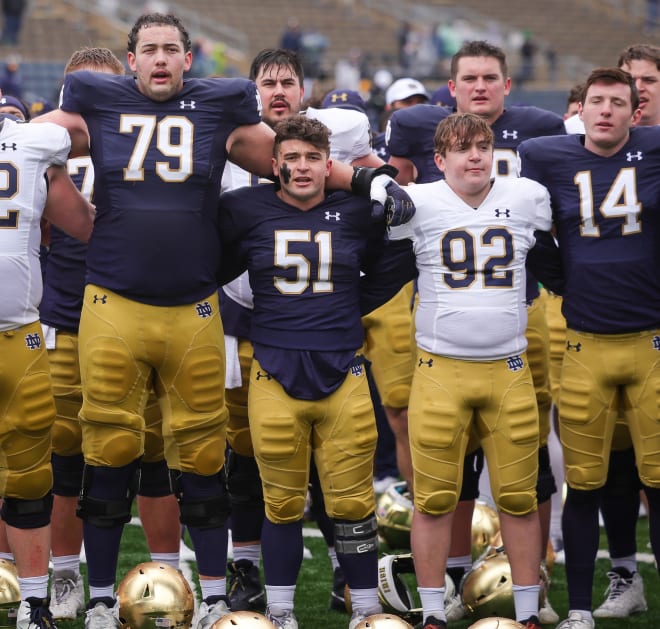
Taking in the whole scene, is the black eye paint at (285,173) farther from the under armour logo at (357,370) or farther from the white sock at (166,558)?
the white sock at (166,558)

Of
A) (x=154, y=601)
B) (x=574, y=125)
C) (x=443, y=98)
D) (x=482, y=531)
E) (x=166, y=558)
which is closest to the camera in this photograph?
(x=154, y=601)

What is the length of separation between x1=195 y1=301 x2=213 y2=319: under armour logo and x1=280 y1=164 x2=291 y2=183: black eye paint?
1.69 feet

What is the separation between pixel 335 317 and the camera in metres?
4.23

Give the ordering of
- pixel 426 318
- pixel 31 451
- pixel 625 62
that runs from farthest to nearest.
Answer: pixel 625 62, pixel 426 318, pixel 31 451

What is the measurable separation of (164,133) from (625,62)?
82.7 inches

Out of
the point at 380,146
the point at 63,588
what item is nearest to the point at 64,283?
the point at 63,588

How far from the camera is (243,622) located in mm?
3773

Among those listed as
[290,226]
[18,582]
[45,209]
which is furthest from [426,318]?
[18,582]

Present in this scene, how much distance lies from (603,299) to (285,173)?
1.22 meters

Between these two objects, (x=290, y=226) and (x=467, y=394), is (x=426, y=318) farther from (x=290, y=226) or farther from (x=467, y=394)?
(x=290, y=226)

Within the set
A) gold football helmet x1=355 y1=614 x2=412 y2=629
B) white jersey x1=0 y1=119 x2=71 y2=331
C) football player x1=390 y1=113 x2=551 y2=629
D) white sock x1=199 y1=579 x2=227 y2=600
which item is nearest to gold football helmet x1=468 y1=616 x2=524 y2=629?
gold football helmet x1=355 y1=614 x2=412 y2=629

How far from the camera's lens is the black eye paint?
425 centimetres

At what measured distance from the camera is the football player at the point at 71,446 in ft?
15.2

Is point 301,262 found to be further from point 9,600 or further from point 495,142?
point 9,600
